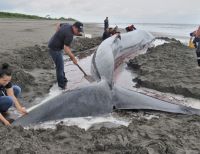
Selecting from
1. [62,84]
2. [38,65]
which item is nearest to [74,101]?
[62,84]

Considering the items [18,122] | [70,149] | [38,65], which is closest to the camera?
[70,149]

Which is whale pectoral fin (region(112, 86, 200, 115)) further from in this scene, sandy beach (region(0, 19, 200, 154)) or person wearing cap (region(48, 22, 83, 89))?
person wearing cap (region(48, 22, 83, 89))

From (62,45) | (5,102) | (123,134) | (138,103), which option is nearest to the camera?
(123,134)

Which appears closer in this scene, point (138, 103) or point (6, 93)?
point (138, 103)

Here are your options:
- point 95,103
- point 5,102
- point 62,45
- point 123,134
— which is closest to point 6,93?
point 5,102

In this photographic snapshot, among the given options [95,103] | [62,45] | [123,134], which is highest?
[62,45]

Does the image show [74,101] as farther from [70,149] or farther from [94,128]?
[70,149]

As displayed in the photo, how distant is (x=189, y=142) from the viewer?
5.76 metres

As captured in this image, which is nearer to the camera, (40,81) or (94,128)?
(94,128)

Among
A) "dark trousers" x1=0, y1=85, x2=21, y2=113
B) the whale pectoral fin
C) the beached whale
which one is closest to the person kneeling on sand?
"dark trousers" x1=0, y1=85, x2=21, y2=113

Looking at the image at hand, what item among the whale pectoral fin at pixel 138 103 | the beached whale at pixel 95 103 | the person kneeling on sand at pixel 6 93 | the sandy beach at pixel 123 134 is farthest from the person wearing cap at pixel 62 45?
the whale pectoral fin at pixel 138 103

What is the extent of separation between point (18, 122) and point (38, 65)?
6554 millimetres

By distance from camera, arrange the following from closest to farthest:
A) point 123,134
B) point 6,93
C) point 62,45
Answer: point 123,134 < point 6,93 < point 62,45

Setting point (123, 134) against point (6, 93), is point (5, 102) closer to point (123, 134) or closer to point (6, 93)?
point (6, 93)
